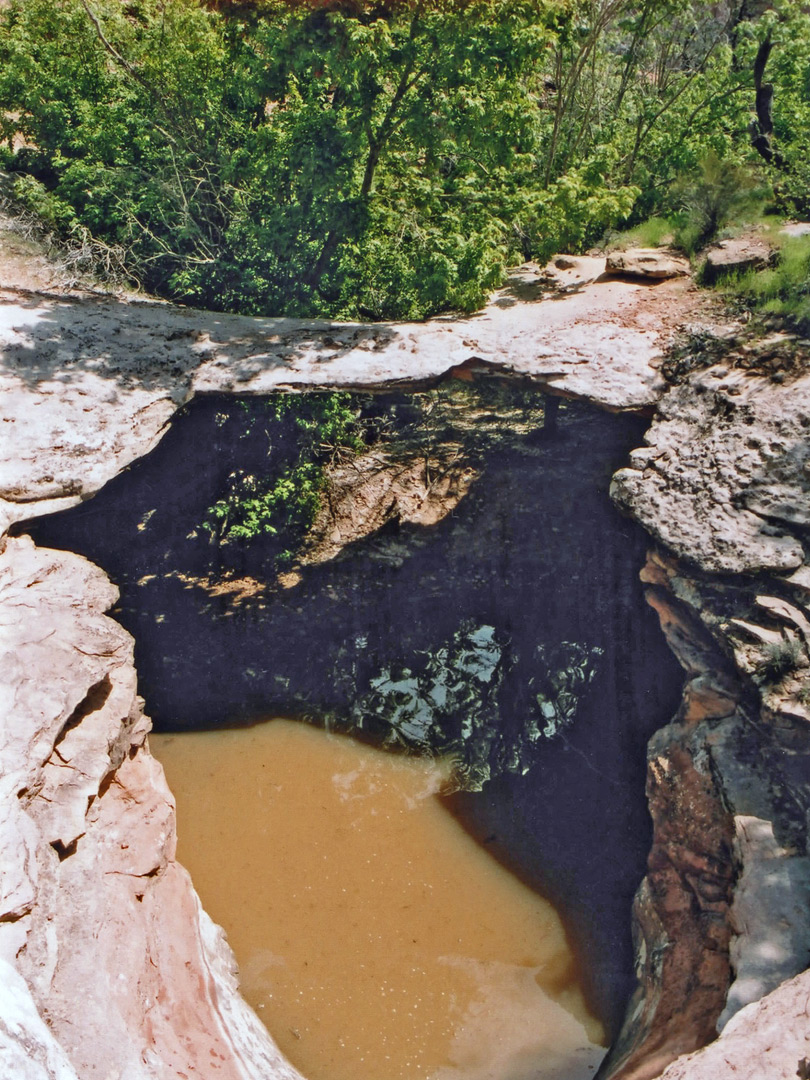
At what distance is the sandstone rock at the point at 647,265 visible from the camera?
7.11 meters

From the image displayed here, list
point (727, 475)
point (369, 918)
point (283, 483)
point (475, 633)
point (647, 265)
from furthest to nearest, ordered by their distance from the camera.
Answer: point (283, 483) < point (475, 633) < point (647, 265) < point (369, 918) < point (727, 475)

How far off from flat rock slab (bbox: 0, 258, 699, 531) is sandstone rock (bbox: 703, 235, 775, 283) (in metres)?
0.27

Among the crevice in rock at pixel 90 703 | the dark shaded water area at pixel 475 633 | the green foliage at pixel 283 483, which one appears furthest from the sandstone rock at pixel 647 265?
the crevice in rock at pixel 90 703

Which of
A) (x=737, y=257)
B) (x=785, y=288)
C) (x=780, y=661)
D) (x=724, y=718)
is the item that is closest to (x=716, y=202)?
(x=737, y=257)

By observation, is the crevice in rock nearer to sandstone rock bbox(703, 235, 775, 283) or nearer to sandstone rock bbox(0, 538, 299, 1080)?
sandstone rock bbox(0, 538, 299, 1080)

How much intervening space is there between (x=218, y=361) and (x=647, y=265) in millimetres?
3691

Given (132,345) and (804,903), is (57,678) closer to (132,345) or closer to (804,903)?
(132,345)

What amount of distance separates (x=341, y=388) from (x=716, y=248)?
141 inches

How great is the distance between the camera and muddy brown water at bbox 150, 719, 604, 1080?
5246 millimetres

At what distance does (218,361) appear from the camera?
6336 millimetres

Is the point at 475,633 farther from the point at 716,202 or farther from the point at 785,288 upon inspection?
the point at 716,202

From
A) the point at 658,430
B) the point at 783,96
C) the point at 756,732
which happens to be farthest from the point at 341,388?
the point at 783,96

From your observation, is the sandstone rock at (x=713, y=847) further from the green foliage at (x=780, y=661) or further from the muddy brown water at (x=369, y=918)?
the muddy brown water at (x=369, y=918)

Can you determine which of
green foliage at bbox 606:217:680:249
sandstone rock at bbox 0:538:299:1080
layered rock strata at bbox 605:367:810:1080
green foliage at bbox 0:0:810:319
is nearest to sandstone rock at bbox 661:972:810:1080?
layered rock strata at bbox 605:367:810:1080
